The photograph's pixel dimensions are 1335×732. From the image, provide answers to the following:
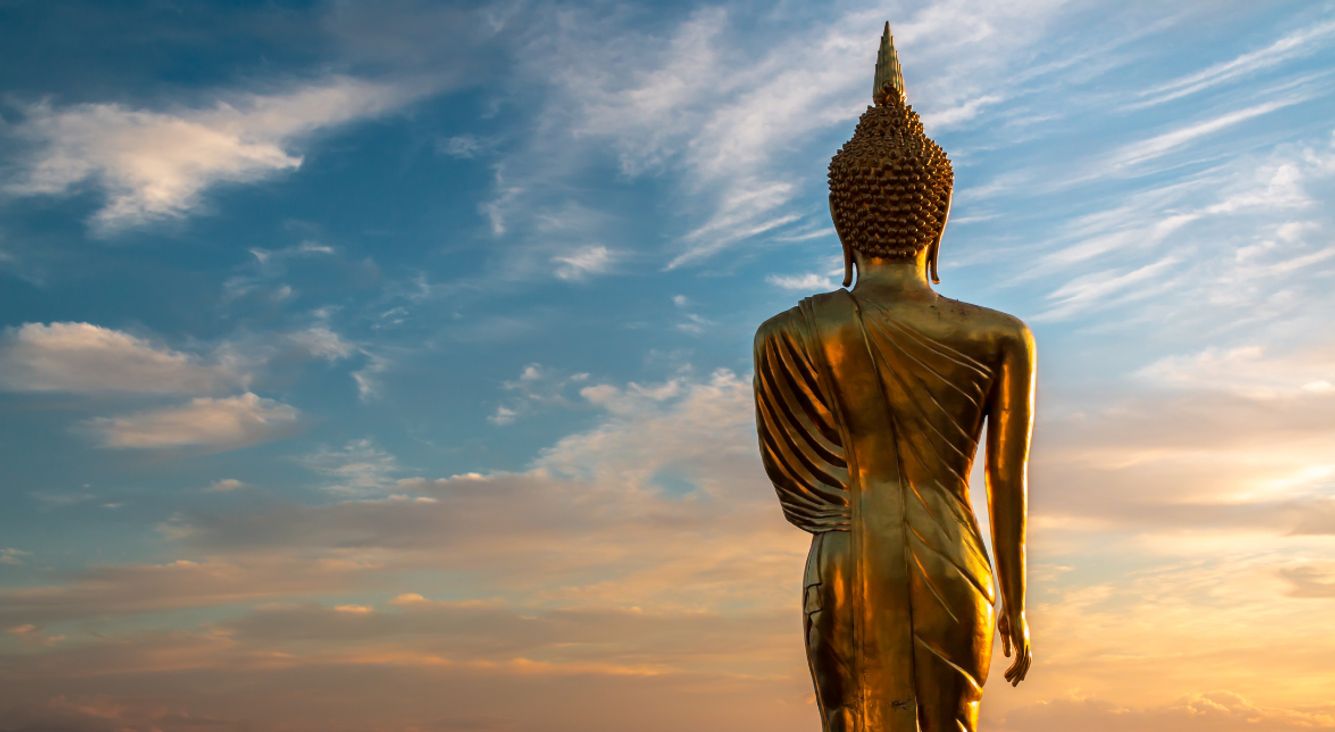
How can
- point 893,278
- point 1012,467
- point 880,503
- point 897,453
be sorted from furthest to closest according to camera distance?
point 893,278 < point 1012,467 < point 897,453 < point 880,503

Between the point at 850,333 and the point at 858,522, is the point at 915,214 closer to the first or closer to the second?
the point at 850,333

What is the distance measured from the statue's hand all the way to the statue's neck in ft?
7.40

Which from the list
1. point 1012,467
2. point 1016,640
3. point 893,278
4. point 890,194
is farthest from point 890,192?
point 1016,640

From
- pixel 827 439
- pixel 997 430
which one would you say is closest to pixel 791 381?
pixel 827 439

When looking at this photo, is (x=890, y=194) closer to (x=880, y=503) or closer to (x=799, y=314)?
(x=799, y=314)

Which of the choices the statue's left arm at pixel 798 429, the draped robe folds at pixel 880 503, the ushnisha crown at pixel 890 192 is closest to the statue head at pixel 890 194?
the ushnisha crown at pixel 890 192

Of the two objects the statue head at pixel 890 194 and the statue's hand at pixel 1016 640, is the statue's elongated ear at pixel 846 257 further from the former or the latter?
the statue's hand at pixel 1016 640

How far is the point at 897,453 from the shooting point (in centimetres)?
1135

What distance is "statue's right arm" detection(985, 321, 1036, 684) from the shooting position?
11516mm

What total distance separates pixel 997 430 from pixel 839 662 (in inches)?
74.8

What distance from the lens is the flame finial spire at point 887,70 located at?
40.2ft

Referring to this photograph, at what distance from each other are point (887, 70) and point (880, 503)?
3215mm

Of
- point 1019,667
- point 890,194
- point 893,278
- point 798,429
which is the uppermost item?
point 890,194

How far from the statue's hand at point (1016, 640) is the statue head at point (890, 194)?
2401 mm
